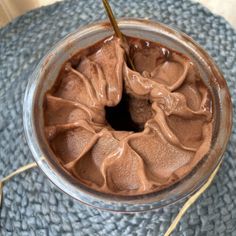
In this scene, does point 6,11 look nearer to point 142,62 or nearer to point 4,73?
point 4,73

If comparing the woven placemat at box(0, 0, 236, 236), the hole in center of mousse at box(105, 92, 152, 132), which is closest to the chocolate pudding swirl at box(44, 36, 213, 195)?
the hole in center of mousse at box(105, 92, 152, 132)

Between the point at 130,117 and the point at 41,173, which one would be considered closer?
the point at 130,117

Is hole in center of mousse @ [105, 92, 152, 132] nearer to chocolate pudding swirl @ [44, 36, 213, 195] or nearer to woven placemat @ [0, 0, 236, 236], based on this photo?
chocolate pudding swirl @ [44, 36, 213, 195]

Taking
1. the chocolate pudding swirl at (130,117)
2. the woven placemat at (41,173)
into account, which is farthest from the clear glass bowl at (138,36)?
the woven placemat at (41,173)

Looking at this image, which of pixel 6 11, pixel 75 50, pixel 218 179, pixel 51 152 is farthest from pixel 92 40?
pixel 6 11

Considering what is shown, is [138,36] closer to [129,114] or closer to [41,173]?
[129,114]

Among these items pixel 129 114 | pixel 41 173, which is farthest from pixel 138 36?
pixel 41 173
